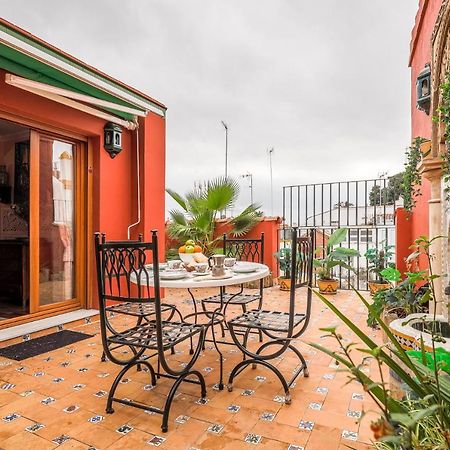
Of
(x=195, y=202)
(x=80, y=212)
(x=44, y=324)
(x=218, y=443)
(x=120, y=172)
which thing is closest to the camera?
(x=218, y=443)

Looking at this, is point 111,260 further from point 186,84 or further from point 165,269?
point 186,84

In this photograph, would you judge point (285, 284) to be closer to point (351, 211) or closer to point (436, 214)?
point (351, 211)

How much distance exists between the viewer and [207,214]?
5.61 metres

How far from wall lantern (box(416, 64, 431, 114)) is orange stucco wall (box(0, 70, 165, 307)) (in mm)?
3341

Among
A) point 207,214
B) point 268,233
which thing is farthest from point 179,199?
point 268,233

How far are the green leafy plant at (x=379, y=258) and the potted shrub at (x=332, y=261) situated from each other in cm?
25

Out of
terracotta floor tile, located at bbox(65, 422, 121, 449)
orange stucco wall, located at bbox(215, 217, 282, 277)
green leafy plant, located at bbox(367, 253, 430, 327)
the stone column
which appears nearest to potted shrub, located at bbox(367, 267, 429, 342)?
green leafy plant, located at bbox(367, 253, 430, 327)

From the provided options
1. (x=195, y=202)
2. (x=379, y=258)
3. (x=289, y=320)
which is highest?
(x=195, y=202)

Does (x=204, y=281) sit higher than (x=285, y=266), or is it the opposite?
(x=204, y=281)

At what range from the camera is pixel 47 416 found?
1940 millimetres

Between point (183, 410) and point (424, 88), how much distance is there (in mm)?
3216

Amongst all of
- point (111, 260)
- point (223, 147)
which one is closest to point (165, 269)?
point (111, 260)

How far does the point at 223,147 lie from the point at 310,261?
7290mm

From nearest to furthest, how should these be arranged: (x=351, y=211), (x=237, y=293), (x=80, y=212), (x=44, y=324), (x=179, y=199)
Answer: (x=44, y=324) < (x=237, y=293) < (x=80, y=212) < (x=179, y=199) < (x=351, y=211)
